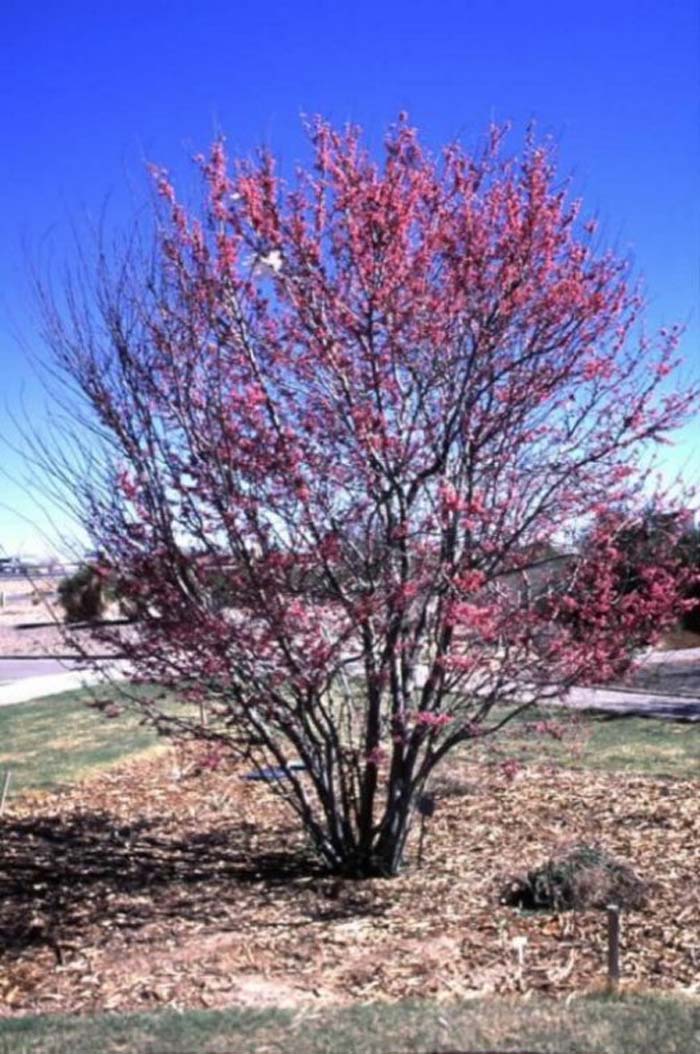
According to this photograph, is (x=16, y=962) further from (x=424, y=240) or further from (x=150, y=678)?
(x=424, y=240)

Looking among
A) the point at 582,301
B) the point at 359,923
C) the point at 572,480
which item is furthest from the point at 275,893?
the point at 582,301

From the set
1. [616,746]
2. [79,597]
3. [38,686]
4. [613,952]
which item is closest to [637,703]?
[616,746]

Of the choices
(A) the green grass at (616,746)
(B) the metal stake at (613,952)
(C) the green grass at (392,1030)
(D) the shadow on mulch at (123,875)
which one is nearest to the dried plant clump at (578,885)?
(D) the shadow on mulch at (123,875)

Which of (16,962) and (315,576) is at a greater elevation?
(315,576)

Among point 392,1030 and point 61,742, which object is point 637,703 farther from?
point 392,1030

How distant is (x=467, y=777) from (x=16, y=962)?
15.0 ft

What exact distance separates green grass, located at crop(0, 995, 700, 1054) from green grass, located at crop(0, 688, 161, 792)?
558 centimetres

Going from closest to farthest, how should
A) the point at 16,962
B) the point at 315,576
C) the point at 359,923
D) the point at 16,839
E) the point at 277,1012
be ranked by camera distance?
the point at 277,1012 → the point at 16,962 → the point at 359,923 → the point at 315,576 → the point at 16,839

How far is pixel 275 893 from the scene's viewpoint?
6383 mm

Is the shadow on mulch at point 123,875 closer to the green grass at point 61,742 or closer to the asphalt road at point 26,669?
the green grass at point 61,742

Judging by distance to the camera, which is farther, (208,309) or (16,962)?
(208,309)

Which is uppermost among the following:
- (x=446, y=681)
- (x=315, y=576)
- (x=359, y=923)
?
(x=315, y=576)

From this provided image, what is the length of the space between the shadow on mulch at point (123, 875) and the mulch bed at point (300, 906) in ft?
0.06

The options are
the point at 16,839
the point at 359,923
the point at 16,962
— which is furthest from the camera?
the point at 16,839
